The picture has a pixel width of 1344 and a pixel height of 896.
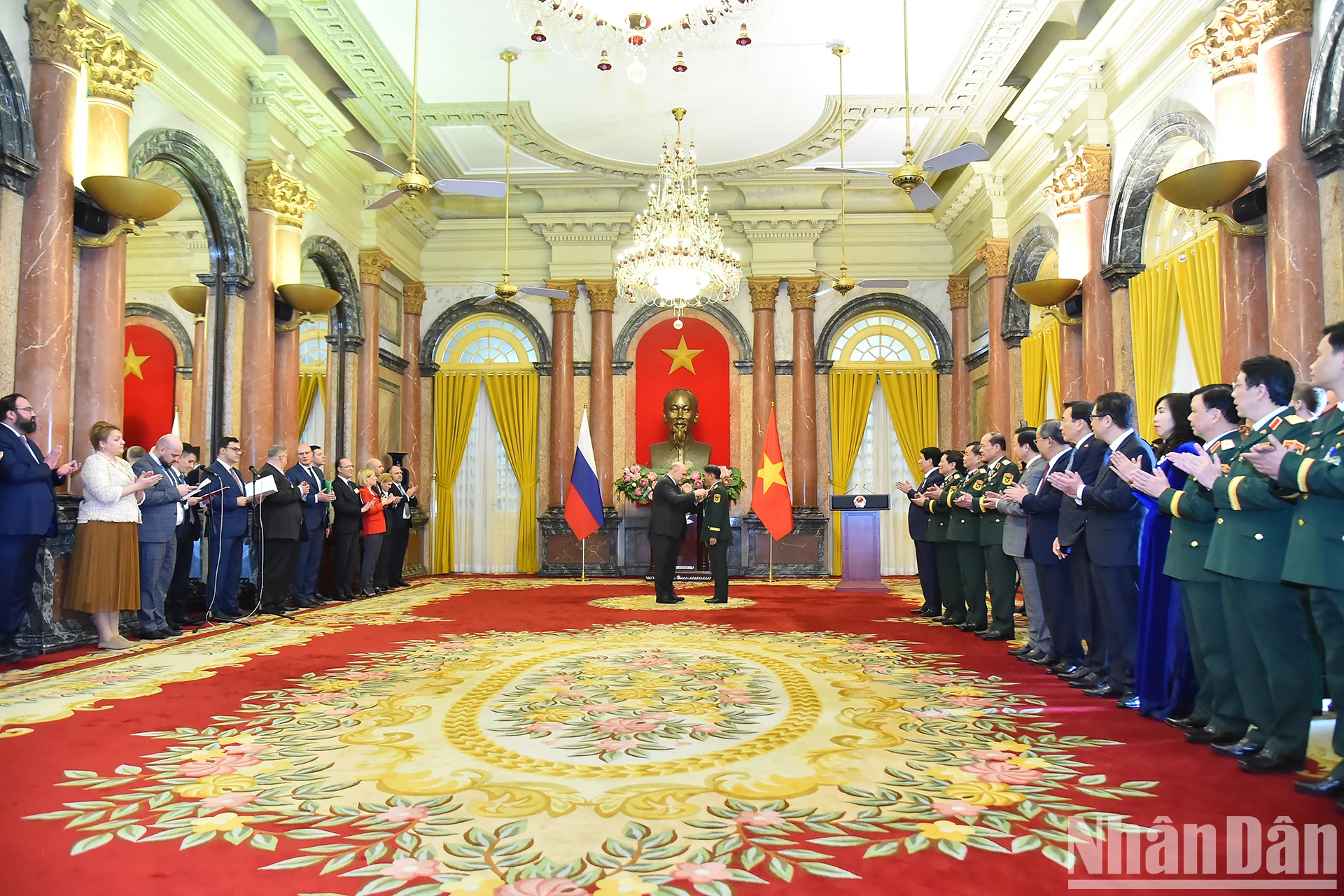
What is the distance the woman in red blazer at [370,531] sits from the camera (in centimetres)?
894

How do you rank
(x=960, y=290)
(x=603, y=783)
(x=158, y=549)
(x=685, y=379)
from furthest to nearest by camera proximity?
(x=685, y=379) → (x=960, y=290) → (x=158, y=549) → (x=603, y=783)

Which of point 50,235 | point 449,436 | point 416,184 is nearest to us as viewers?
point 50,235

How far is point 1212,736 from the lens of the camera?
3188 millimetres

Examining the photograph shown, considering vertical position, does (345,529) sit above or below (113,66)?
below

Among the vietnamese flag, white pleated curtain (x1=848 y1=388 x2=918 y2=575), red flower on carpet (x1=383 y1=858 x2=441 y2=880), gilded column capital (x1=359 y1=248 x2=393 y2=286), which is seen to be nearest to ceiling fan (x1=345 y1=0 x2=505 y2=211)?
gilded column capital (x1=359 y1=248 x2=393 y2=286)

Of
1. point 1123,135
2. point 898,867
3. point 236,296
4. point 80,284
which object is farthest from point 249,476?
point 1123,135

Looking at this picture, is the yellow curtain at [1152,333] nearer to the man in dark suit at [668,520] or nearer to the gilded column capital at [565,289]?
the man in dark suit at [668,520]

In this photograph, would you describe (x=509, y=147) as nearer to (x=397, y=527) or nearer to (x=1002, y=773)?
(x=397, y=527)

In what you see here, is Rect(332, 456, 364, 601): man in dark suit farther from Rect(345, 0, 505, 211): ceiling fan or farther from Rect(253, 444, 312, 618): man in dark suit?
Rect(345, 0, 505, 211): ceiling fan

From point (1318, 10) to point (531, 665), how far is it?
20.5 ft

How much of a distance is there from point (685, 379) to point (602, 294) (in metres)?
1.79

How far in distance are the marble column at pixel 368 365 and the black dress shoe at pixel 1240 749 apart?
9909 millimetres

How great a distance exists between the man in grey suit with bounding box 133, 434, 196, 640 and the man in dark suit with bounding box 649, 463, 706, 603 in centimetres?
410

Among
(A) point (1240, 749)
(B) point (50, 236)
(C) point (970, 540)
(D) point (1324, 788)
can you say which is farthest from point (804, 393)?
(D) point (1324, 788)
